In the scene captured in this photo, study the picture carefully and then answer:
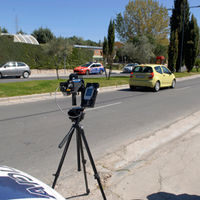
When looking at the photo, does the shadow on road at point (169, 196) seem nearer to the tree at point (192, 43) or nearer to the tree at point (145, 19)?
the tree at point (192, 43)

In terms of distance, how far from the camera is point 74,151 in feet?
14.7

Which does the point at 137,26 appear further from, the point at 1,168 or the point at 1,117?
the point at 1,168

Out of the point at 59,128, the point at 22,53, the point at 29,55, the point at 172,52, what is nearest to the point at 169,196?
the point at 59,128

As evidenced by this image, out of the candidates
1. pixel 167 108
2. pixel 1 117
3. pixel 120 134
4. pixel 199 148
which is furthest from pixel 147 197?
pixel 167 108

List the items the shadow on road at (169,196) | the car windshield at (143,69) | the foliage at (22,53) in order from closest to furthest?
the shadow on road at (169,196) < the car windshield at (143,69) < the foliage at (22,53)

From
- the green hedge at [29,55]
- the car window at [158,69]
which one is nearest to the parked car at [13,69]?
the green hedge at [29,55]

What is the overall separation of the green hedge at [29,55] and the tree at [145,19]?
17.4 m

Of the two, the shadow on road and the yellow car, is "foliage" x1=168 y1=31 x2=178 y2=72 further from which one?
the shadow on road

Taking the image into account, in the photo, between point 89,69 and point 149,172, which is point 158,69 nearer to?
point 149,172

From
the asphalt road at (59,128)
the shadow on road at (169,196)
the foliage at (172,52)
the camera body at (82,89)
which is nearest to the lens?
the camera body at (82,89)

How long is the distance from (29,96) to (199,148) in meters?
8.43

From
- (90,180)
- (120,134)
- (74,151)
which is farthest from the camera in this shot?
(120,134)

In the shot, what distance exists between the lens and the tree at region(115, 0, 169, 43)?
4750cm

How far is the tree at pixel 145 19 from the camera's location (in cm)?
4750
